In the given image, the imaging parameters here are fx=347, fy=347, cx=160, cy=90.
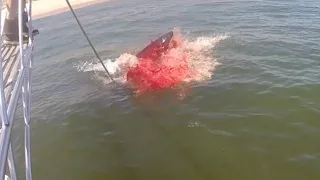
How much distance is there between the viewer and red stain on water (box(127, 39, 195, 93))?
16125 millimetres

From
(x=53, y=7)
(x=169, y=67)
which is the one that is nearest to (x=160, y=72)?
(x=169, y=67)

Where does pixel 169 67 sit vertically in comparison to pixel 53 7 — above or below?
below

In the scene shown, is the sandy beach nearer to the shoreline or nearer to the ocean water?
the shoreline

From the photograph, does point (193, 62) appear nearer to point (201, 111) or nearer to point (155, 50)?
point (155, 50)

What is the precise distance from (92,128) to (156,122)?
8.60 ft

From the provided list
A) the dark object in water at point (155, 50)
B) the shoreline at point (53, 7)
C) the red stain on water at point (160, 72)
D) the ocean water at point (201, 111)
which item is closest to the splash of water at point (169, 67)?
the red stain on water at point (160, 72)

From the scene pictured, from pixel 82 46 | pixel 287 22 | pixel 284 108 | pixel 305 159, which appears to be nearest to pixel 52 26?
pixel 82 46

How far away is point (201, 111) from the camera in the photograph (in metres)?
13.9

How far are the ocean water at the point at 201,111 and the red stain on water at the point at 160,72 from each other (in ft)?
2.15

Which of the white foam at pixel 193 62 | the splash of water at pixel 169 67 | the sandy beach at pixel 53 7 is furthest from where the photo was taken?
the sandy beach at pixel 53 7

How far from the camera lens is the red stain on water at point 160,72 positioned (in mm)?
16125

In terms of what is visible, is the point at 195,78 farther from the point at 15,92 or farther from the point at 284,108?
the point at 15,92

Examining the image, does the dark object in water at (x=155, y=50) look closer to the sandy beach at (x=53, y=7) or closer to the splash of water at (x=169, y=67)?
the splash of water at (x=169, y=67)

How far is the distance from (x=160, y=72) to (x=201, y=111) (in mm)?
3907
